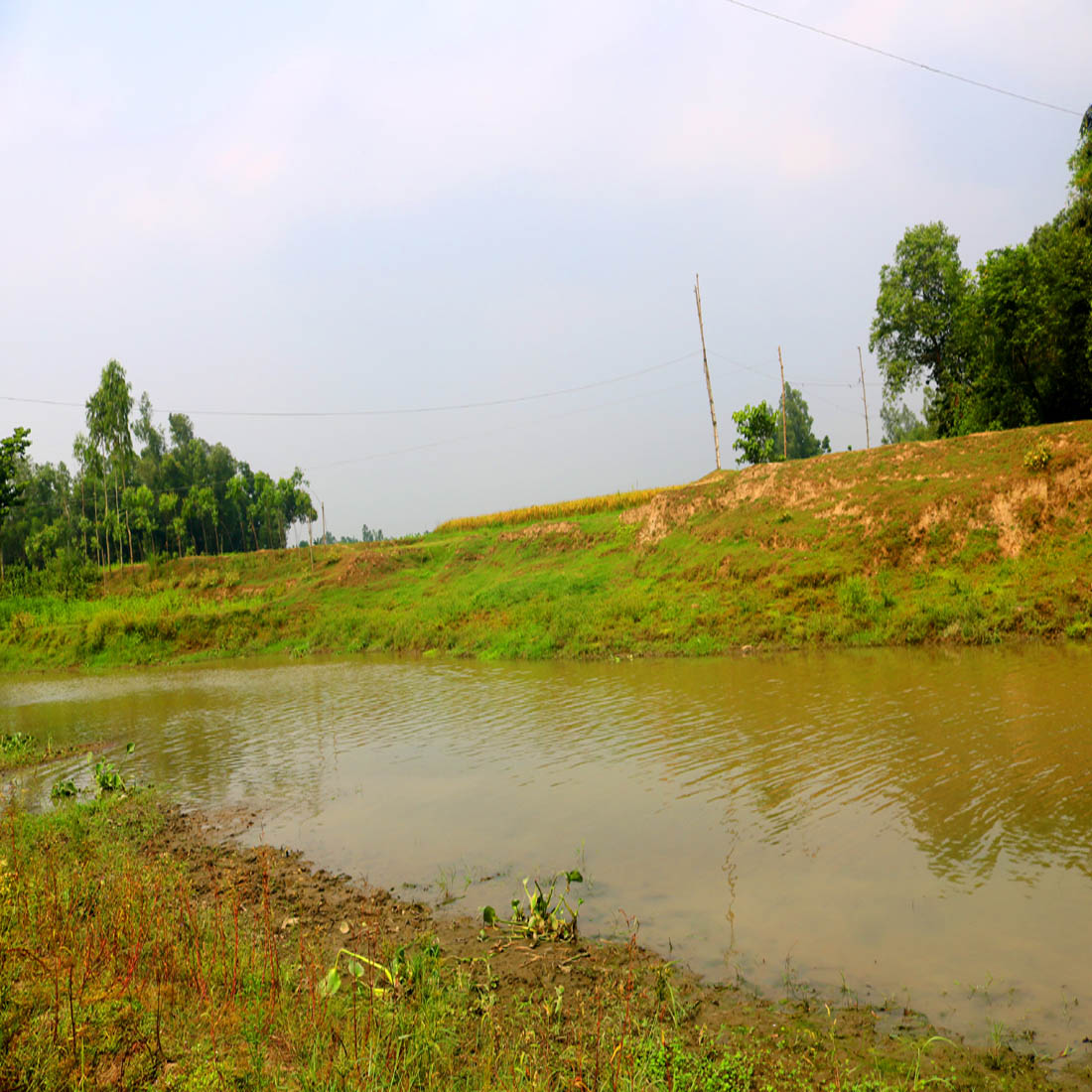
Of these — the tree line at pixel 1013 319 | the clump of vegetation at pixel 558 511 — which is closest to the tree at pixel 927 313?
the tree line at pixel 1013 319

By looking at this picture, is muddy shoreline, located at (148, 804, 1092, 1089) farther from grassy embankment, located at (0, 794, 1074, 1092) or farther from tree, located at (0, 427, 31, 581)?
tree, located at (0, 427, 31, 581)

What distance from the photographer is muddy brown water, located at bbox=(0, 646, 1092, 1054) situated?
5.25 meters

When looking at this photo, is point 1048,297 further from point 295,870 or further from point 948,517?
point 295,870

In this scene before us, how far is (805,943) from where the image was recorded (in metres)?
5.46

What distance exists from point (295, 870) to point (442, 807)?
7.26 ft

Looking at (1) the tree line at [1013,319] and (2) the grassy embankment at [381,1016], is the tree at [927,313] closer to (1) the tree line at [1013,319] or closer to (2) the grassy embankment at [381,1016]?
(1) the tree line at [1013,319]

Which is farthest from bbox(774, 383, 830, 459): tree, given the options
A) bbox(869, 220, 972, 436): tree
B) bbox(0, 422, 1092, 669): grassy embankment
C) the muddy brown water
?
the muddy brown water

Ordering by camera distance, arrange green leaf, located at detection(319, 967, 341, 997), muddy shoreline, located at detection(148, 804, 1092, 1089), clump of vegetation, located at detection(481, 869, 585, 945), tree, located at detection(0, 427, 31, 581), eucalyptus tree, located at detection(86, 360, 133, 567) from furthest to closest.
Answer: eucalyptus tree, located at detection(86, 360, 133, 567) < tree, located at detection(0, 427, 31, 581) < clump of vegetation, located at detection(481, 869, 585, 945) < green leaf, located at detection(319, 967, 341, 997) < muddy shoreline, located at detection(148, 804, 1092, 1089)

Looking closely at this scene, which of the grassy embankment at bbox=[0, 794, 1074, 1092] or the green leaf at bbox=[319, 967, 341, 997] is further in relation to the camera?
the green leaf at bbox=[319, 967, 341, 997]

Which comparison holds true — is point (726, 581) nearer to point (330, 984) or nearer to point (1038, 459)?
point (1038, 459)

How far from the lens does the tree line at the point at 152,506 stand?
78.4 meters

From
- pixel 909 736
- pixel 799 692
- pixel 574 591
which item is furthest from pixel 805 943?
pixel 574 591

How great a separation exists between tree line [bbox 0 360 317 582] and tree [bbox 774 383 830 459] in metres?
61.7

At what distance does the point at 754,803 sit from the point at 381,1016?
17.5 feet
